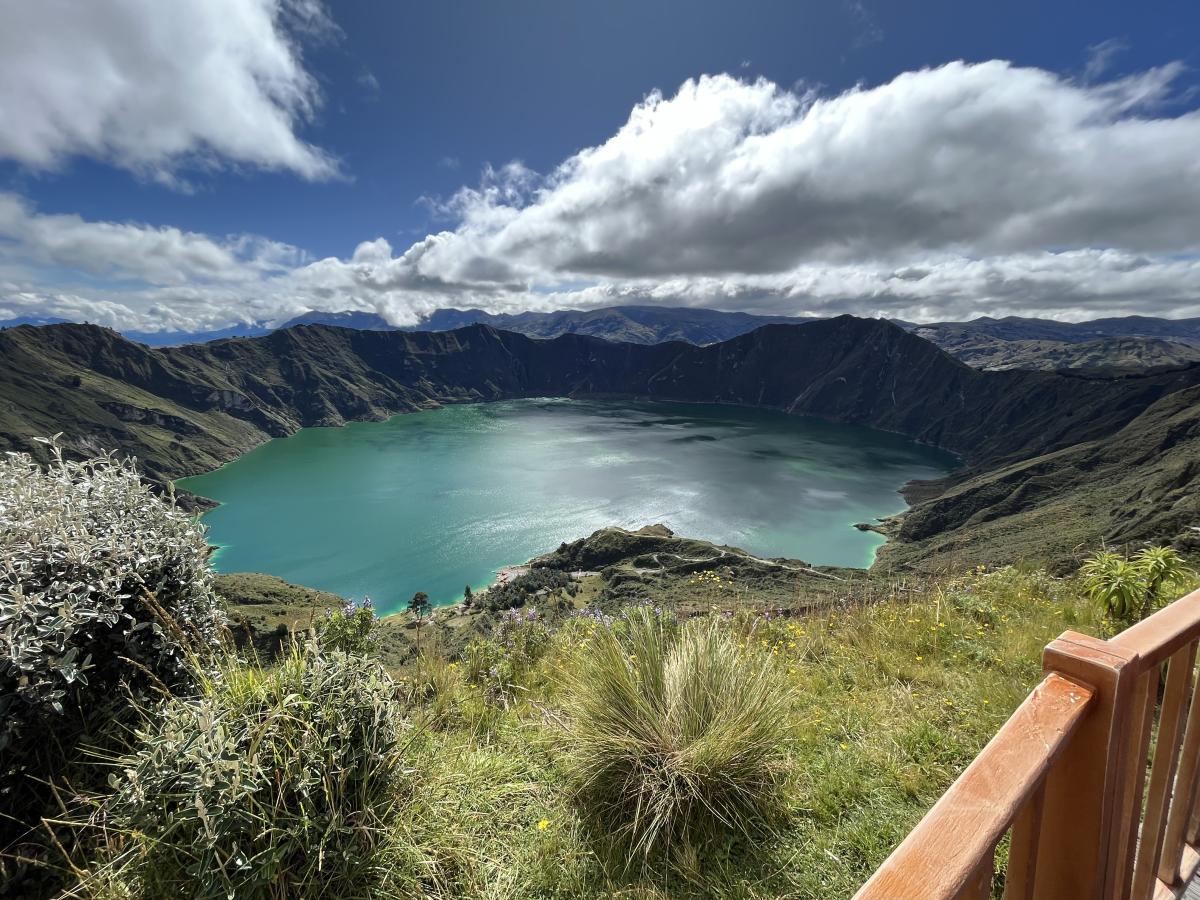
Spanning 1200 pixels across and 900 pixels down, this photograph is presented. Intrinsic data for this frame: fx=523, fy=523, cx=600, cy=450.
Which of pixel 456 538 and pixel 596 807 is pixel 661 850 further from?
pixel 456 538

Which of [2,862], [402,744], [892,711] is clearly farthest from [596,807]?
[2,862]

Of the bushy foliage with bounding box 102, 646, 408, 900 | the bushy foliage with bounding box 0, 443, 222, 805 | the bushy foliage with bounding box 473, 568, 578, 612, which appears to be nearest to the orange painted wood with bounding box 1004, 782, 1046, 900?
the bushy foliage with bounding box 102, 646, 408, 900

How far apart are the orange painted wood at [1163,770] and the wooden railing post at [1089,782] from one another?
599mm

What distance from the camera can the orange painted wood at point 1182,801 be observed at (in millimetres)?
2182

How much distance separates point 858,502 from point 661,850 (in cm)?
11516

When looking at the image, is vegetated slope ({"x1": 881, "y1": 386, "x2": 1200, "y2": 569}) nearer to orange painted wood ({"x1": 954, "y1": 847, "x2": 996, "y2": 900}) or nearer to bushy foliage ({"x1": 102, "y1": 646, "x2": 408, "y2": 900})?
bushy foliage ({"x1": 102, "y1": 646, "x2": 408, "y2": 900})

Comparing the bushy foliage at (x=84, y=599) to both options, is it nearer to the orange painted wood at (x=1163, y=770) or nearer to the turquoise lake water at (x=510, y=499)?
the orange painted wood at (x=1163, y=770)

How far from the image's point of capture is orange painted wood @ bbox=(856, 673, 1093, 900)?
0.99 meters

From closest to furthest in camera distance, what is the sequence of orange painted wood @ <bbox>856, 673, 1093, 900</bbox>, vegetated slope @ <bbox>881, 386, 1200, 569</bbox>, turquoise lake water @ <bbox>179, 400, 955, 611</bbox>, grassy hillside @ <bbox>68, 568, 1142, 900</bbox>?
orange painted wood @ <bbox>856, 673, 1093, 900</bbox> → grassy hillside @ <bbox>68, 568, 1142, 900</bbox> → vegetated slope @ <bbox>881, 386, 1200, 569</bbox> → turquoise lake water @ <bbox>179, 400, 955, 611</bbox>

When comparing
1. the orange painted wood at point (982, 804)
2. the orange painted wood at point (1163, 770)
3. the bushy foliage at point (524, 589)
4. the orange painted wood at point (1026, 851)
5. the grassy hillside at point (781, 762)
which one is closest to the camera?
the orange painted wood at point (982, 804)

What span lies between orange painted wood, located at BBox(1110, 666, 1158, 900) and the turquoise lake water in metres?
66.2

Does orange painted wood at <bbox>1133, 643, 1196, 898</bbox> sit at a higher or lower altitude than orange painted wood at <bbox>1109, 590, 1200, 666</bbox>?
lower

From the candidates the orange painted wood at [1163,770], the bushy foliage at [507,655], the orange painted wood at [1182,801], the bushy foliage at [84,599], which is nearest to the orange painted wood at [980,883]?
the orange painted wood at [1163,770]

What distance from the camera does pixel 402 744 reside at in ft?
10.3
